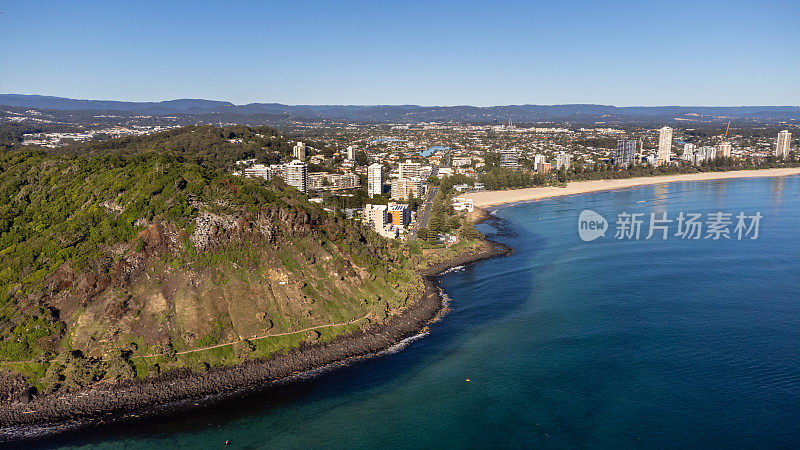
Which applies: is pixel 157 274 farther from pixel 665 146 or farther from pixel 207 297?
pixel 665 146

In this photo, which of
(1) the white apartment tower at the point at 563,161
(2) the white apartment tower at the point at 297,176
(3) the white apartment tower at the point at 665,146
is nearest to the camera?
(2) the white apartment tower at the point at 297,176

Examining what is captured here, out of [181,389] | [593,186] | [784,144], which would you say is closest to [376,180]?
[593,186]

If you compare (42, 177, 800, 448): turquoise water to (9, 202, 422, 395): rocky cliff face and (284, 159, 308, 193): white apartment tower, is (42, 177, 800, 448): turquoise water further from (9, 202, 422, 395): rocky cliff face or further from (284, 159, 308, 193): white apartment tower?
(284, 159, 308, 193): white apartment tower

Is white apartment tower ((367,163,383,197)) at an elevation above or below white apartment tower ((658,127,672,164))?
below

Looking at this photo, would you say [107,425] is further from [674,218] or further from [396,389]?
[674,218]

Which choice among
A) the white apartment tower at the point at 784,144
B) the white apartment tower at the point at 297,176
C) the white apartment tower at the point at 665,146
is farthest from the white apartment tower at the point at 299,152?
the white apartment tower at the point at 784,144

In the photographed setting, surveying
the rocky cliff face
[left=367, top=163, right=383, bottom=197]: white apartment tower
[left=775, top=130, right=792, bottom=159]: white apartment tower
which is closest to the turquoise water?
the rocky cliff face

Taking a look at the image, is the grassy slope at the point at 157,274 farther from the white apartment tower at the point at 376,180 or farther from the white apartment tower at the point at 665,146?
the white apartment tower at the point at 665,146
